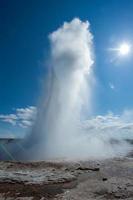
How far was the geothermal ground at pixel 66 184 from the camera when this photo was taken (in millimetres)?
12492

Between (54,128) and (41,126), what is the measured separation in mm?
2442

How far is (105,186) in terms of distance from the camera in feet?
46.4

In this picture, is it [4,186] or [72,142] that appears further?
[72,142]

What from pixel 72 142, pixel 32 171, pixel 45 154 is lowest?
pixel 32 171

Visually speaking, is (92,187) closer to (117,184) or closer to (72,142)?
(117,184)

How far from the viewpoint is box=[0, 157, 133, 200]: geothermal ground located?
12492 millimetres

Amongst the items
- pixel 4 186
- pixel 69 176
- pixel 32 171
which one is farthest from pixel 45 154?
pixel 4 186

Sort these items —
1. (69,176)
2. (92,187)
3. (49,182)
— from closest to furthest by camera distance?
(92,187)
(49,182)
(69,176)

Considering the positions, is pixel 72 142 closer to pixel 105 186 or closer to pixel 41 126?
pixel 41 126

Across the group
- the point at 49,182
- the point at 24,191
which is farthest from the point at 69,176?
the point at 24,191

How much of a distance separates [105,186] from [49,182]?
369 cm

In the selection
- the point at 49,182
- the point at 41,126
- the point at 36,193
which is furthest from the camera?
the point at 41,126

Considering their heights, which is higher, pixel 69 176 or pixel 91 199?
pixel 69 176

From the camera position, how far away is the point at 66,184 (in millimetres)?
14953
